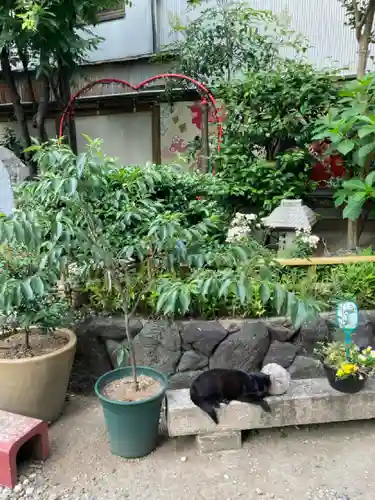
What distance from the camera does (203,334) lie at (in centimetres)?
391

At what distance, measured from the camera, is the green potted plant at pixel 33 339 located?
3104 millimetres

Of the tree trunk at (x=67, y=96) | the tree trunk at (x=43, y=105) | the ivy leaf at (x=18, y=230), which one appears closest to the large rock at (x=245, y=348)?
the ivy leaf at (x=18, y=230)

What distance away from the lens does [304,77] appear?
17.7ft

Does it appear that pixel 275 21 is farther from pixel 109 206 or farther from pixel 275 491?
pixel 275 491

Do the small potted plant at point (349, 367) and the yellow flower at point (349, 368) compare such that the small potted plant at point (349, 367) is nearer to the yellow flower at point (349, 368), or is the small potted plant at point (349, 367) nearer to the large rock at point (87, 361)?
the yellow flower at point (349, 368)

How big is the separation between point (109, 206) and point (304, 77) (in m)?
3.05

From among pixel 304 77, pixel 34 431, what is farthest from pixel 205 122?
pixel 34 431

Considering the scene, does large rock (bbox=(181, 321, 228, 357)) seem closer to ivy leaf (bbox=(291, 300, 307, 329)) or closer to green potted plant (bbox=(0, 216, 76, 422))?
green potted plant (bbox=(0, 216, 76, 422))

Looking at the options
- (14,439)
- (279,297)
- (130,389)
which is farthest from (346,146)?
(14,439)

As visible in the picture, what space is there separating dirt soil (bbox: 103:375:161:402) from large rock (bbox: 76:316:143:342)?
0.59 m

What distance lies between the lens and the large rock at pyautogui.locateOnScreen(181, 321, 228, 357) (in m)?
3.91

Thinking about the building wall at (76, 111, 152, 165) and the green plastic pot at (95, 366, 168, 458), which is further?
the building wall at (76, 111, 152, 165)

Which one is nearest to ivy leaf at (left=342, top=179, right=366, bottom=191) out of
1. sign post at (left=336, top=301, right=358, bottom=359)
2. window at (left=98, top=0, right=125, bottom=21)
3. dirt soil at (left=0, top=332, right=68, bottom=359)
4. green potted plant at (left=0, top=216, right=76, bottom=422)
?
sign post at (left=336, top=301, right=358, bottom=359)

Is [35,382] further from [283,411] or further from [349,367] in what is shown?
[349,367]
